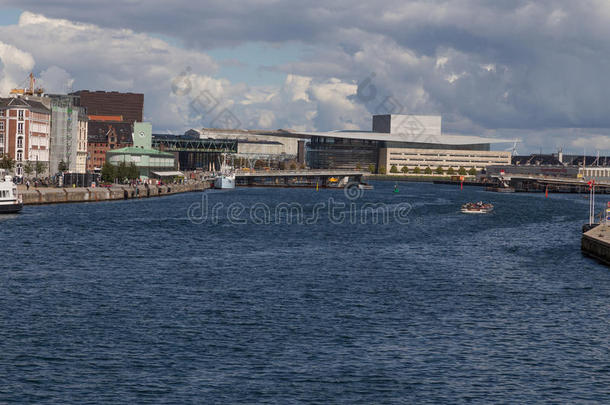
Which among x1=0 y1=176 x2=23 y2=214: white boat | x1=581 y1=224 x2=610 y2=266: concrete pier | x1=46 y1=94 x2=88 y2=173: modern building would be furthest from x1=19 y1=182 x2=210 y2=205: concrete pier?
x1=581 y1=224 x2=610 y2=266: concrete pier

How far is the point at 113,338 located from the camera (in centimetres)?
3675

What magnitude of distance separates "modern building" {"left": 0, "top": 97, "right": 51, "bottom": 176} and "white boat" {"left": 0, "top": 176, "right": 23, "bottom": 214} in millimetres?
55041

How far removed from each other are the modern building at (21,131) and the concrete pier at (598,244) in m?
109

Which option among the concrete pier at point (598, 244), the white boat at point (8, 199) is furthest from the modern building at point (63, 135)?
the concrete pier at point (598, 244)

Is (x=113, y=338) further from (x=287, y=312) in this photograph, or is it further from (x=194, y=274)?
(x=194, y=274)

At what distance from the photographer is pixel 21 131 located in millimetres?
159125

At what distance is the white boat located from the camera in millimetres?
98438

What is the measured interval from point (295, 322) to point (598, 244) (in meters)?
38.5
